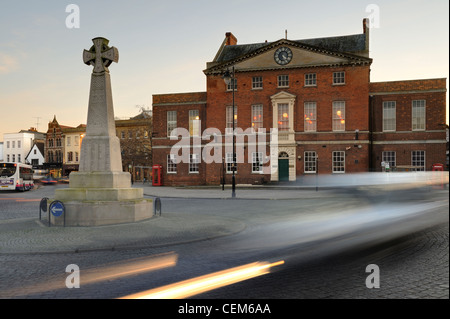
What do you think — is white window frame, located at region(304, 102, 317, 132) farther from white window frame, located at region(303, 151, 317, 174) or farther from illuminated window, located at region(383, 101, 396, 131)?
illuminated window, located at region(383, 101, 396, 131)

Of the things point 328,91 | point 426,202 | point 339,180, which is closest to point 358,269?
point 426,202

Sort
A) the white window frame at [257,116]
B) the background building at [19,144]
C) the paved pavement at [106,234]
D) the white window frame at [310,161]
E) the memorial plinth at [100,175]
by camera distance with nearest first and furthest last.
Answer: the paved pavement at [106,234]
the memorial plinth at [100,175]
the white window frame at [310,161]
the white window frame at [257,116]
the background building at [19,144]

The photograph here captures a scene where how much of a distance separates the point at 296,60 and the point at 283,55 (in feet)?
4.90

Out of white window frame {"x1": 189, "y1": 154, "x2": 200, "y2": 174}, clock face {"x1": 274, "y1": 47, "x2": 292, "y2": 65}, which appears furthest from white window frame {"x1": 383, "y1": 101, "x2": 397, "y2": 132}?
white window frame {"x1": 189, "y1": 154, "x2": 200, "y2": 174}

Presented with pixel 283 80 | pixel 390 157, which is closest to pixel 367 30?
pixel 283 80

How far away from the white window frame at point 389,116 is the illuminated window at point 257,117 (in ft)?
41.2

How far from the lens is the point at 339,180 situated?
14414 mm

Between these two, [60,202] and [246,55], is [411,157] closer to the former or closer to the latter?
[246,55]

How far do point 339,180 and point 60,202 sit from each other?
388 inches

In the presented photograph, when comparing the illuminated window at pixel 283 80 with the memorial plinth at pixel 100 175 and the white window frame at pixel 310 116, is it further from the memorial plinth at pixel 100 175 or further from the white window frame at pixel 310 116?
the memorial plinth at pixel 100 175

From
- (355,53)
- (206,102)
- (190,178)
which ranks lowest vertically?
(190,178)

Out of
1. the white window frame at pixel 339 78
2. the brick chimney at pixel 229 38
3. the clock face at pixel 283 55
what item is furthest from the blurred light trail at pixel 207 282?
the brick chimney at pixel 229 38

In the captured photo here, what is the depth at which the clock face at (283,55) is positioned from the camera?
39469mm
